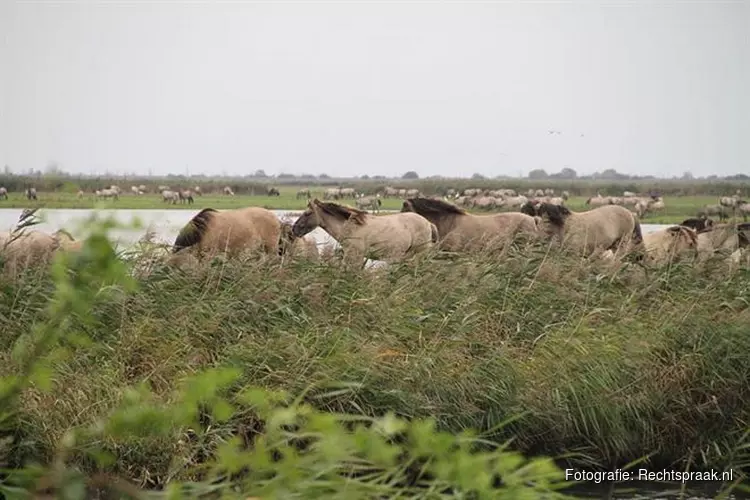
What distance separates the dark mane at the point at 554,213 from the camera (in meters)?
14.6

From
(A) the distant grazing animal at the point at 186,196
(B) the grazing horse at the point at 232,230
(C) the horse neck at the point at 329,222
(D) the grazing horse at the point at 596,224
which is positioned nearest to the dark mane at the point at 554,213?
(D) the grazing horse at the point at 596,224

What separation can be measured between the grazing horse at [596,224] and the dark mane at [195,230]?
4.37 meters

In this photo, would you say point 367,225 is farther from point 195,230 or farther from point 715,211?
point 715,211

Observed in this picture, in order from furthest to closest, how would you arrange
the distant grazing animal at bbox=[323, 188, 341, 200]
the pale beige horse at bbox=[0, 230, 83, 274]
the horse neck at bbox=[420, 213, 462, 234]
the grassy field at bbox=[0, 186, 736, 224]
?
the distant grazing animal at bbox=[323, 188, 341, 200] → the grassy field at bbox=[0, 186, 736, 224] → the horse neck at bbox=[420, 213, 462, 234] → the pale beige horse at bbox=[0, 230, 83, 274]

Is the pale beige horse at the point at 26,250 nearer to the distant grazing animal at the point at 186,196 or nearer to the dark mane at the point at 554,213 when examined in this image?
the dark mane at the point at 554,213

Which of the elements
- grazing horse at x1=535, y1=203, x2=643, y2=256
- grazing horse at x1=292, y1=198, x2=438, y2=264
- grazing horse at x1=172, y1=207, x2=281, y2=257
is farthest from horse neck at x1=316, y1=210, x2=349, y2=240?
grazing horse at x1=535, y1=203, x2=643, y2=256

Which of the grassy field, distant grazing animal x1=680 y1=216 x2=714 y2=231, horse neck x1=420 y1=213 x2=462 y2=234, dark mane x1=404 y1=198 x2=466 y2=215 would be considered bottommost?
the grassy field

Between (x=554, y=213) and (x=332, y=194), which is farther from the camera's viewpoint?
(x=332, y=194)

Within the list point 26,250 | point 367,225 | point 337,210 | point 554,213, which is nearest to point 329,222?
point 337,210

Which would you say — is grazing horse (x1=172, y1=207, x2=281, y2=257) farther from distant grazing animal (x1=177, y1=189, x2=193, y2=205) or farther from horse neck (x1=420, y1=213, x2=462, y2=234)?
distant grazing animal (x1=177, y1=189, x2=193, y2=205)

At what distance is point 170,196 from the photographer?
31.1 meters

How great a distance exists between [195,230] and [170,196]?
19221mm

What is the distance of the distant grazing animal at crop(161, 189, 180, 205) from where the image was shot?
30.6 m

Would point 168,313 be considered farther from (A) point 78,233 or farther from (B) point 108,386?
(A) point 78,233
